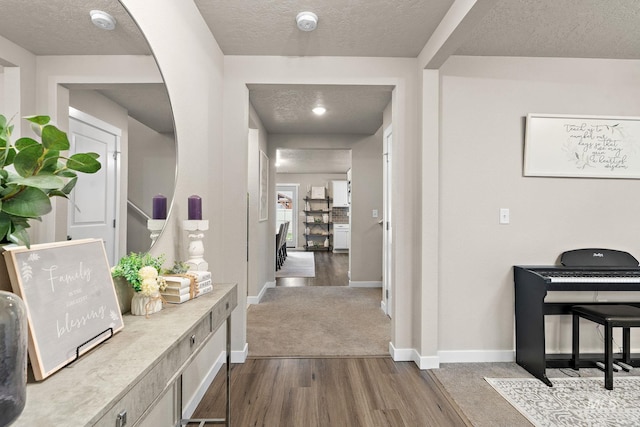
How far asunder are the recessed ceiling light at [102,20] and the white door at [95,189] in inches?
12.6

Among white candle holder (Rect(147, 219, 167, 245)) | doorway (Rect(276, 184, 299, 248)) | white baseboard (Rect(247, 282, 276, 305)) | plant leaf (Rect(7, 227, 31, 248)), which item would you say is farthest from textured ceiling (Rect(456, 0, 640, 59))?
doorway (Rect(276, 184, 299, 248))

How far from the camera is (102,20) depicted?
1093 millimetres

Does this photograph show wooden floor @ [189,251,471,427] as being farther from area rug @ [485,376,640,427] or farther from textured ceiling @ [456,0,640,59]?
textured ceiling @ [456,0,640,59]

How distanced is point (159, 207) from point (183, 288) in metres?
0.39

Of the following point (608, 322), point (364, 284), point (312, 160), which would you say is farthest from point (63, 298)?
point (312, 160)

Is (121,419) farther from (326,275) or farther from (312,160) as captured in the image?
(312,160)

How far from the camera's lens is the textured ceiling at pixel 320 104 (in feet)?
10.3

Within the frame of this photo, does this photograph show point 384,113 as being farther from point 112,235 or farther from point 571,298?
point 112,235

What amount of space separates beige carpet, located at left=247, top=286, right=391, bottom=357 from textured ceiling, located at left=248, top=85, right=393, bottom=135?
2.18m

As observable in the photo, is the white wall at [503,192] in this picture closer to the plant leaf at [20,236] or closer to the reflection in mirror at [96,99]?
the reflection in mirror at [96,99]

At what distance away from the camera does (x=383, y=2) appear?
1.96 metres

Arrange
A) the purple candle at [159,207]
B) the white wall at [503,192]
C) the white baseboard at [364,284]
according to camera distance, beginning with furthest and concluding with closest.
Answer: the white baseboard at [364,284], the white wall at [503,192], the purple candle at [159,207]

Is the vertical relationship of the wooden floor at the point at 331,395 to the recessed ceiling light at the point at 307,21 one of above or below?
below

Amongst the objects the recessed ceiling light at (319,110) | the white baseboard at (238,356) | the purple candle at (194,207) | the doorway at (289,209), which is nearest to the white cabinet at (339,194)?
the doorway at (289,209)
